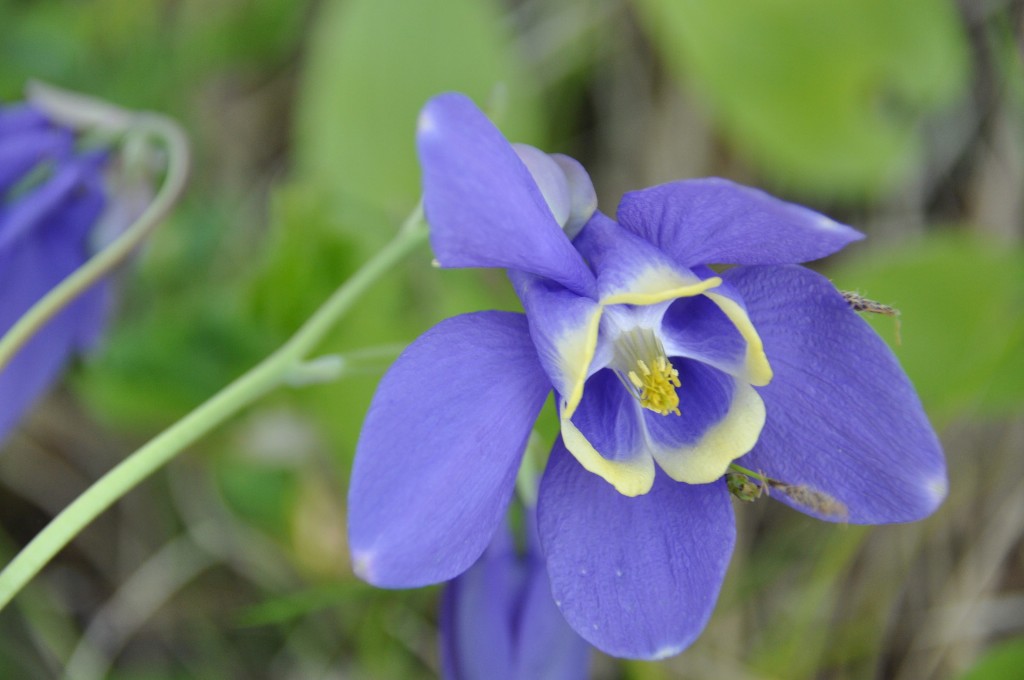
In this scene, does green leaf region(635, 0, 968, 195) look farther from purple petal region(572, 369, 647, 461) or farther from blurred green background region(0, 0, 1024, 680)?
purple petal region(572, 369, 647, 461)

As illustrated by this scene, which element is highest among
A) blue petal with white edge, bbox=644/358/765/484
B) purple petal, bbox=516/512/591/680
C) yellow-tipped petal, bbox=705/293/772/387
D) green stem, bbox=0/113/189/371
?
green stem, bbox=0/113/189/371

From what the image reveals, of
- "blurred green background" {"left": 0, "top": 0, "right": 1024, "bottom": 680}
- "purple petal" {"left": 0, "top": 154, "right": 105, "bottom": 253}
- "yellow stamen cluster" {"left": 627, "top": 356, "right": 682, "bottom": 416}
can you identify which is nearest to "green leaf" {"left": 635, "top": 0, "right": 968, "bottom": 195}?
"blurred green background" {"left": 0, "top": 0, "right": 1024, "bottom": 680}

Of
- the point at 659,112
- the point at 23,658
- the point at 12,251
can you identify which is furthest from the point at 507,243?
the point at 659,112

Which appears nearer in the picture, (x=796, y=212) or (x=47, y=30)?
(x=796, y=212)

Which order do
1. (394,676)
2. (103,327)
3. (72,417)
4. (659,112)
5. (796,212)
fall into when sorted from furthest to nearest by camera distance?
(659,112) < (72,417) < (394,676) < (103,327) < (796,212)

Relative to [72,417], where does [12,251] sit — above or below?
above

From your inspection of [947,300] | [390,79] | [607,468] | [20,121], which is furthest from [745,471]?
[390,79]

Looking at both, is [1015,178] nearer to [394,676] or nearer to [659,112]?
[659,112]
